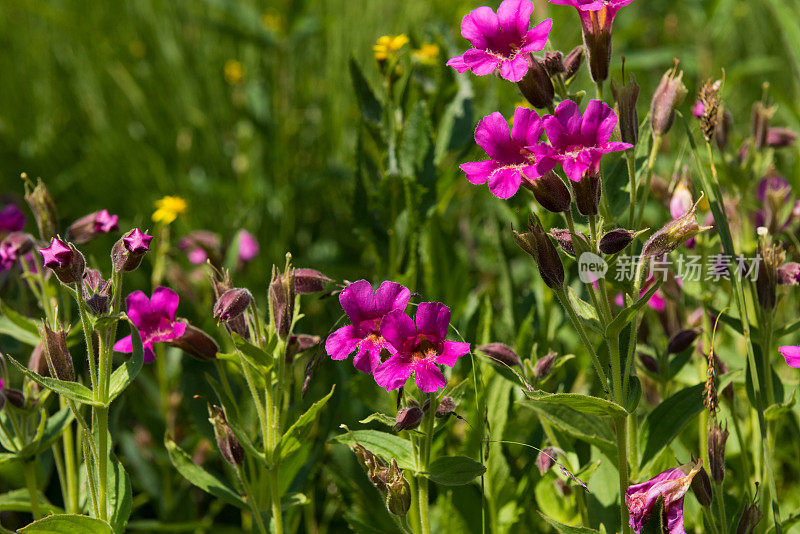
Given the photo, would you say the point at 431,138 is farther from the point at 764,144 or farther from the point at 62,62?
the point at 62,62

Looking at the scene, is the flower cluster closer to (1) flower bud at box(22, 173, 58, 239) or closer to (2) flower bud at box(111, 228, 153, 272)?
(2) flower bud at box(111, 228, 153, 272)

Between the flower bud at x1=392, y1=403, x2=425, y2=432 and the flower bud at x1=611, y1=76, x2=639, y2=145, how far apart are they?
511 mm

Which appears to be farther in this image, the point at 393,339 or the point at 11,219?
the point at 11,219

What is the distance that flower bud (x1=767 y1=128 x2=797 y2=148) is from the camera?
1.80 meters

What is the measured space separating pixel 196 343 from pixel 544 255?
0.60m

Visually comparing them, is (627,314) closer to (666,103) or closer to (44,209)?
(666,103)

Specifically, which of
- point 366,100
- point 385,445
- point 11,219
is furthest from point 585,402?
point 11,219

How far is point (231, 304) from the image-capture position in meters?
1.13

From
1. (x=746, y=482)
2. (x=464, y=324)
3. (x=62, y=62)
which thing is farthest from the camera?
(x=62, y=62)

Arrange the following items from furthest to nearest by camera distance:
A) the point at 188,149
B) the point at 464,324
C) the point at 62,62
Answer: the point at 62,62
the point at 188,149
the point at 464,324

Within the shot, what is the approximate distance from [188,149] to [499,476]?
1989mm

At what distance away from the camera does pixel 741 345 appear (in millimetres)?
1923

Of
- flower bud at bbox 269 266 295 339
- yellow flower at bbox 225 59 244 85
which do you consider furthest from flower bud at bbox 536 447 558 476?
yellow flower at bbox 225 59 244 85

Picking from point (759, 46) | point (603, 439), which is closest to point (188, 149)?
point (603, 439)
